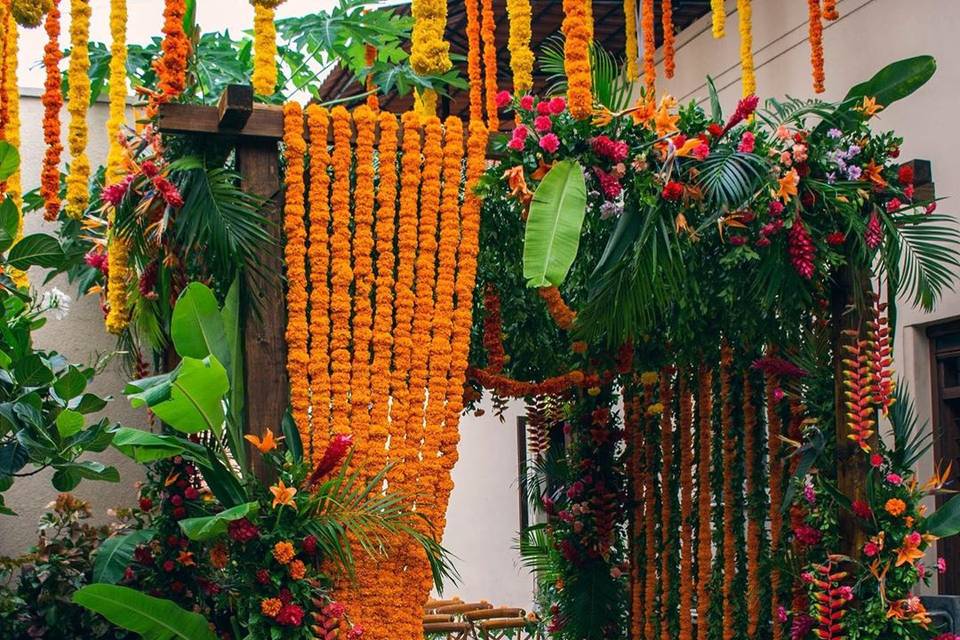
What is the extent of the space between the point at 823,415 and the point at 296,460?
111 inches

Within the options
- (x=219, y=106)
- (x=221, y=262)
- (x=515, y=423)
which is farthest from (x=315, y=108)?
(x=515, y=423)

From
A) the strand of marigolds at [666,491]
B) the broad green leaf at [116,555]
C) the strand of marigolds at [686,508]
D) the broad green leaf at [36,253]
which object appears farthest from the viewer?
the strand of marigolds at [666,491]

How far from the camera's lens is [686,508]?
809 centimetres

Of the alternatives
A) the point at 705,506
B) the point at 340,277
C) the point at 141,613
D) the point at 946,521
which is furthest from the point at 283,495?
the point at 705,506

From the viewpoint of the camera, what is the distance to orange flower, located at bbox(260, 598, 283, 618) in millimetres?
5172

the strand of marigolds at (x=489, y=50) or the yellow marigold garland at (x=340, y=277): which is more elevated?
the strand of marigolds at (x=489, y=50)

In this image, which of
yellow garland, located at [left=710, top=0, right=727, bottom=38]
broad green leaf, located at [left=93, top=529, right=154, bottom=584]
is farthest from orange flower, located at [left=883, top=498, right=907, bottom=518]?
broad green leaf, located at [left=93, top=529, right=154, bottom=584]

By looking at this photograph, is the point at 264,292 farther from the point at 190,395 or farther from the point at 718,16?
the point at 718,16

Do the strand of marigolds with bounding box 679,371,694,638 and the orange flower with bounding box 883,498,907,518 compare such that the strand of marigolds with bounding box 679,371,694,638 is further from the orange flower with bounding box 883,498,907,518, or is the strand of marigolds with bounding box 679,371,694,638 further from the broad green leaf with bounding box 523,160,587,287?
the broad green leaf with bounding box 523,160,587,287

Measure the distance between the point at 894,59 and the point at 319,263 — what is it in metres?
4.24

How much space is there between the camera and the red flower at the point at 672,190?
5746 mm

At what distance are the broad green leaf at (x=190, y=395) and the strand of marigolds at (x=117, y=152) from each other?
3.13 ft

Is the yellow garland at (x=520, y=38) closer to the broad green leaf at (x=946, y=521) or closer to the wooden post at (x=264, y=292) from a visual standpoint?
the wooden post at (x=264, y=292)

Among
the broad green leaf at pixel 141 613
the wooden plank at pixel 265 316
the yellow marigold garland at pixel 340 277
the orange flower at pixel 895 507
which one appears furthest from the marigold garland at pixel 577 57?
the broad green leaf at pixel 141 613
